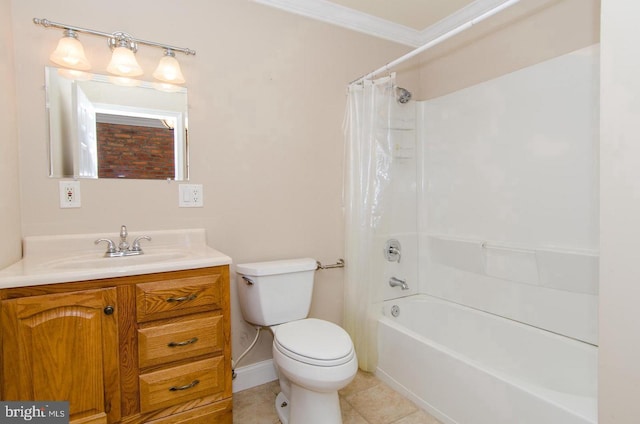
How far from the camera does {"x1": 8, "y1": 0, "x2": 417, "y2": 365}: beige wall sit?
153 cm

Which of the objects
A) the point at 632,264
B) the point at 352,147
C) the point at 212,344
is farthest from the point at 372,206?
the point at 632,264

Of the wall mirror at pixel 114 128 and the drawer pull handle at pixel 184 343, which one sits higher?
the wall mirror at pixel 114 128

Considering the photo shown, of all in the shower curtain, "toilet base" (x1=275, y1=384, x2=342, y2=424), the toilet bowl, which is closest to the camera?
the toilet bowl

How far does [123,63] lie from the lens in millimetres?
1594

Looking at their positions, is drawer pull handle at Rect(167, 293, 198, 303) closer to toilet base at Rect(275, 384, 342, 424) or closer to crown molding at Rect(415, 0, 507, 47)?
toilet base at Rect(275, 384, 342, 424)

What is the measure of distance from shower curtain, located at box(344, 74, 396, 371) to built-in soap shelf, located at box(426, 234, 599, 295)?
586 millimetres

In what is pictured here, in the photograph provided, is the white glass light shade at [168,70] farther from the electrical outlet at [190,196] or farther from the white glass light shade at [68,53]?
the electrical outlet at [190,196]

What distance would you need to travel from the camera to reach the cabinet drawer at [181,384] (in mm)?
1278

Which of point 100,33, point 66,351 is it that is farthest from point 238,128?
point 66,351

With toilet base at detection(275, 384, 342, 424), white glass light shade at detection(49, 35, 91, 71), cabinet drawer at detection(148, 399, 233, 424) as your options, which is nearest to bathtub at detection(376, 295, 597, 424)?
toilet base at detection(275, 384, 342, 424)

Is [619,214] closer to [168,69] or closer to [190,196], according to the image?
[190,196]

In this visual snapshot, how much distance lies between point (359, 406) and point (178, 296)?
119 cm

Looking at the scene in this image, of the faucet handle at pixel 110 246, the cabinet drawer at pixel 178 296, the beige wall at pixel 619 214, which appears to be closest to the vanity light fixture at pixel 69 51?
the faucet handle at pixel 110 246

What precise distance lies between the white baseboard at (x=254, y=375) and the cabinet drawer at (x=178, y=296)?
2.74ft
